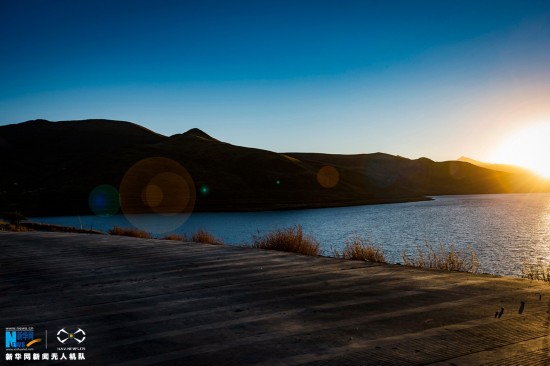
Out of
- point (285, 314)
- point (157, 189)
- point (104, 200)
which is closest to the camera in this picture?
point (285, 314)

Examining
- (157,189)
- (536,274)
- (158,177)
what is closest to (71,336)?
(536,274)

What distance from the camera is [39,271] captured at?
7.96 meters

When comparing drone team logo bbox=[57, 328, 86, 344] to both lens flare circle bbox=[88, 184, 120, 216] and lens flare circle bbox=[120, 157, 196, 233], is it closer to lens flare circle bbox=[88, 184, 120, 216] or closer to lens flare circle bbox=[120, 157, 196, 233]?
lens flare circle bbox=[120, 157, 196, 233]

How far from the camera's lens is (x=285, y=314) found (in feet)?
14.5

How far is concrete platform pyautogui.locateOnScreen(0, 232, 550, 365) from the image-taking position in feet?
10.6

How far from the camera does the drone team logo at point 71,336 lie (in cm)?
374

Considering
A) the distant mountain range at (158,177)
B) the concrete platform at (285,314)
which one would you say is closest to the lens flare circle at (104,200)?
the distant mountain range at (158,177)

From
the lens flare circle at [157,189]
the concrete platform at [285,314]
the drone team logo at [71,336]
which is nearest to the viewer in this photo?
the concrete platform at [285,314]

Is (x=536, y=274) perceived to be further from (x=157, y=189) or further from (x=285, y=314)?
(x=157, y=189)

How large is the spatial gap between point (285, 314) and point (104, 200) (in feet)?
319

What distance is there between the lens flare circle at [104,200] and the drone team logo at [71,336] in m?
83.4

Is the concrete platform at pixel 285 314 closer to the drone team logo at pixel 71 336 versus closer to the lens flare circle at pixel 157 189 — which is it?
the drone team logo at pixel 71 336

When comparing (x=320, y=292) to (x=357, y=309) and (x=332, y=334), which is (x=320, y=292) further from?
(x=332, y=334)

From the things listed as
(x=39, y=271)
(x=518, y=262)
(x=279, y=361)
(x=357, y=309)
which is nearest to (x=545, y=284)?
(x=357, y=309)
